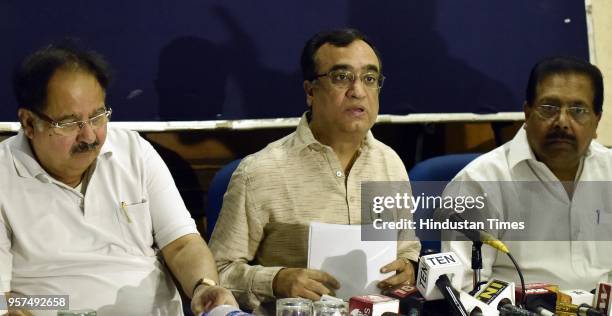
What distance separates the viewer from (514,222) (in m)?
2.78

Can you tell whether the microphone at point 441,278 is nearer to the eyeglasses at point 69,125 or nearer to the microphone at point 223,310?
the microphone at point 223,310

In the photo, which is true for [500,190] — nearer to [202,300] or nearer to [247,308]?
[247,308]

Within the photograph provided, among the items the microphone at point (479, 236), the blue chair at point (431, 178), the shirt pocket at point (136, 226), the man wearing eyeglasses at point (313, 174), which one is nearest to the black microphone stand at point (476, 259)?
the microphone at point (479, 236)

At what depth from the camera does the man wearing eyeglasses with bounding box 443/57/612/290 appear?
2.75 m

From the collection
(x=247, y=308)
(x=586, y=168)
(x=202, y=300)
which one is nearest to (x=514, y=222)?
(x=586, y=168)

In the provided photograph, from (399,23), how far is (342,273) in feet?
5.21

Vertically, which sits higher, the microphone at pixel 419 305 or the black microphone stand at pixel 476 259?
the black microphone stand at pixel 476 259

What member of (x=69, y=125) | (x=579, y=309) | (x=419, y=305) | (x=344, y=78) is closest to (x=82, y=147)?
(x=69, y=125)

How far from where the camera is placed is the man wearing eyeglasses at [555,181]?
2.75 meters

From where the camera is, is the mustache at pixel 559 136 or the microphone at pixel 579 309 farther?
the mustache at pixel 559 136

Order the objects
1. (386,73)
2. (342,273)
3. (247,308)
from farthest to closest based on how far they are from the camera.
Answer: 1. (386,73)
2. (247,308)
3. (342,273)

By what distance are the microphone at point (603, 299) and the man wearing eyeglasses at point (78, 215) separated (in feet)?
3.39

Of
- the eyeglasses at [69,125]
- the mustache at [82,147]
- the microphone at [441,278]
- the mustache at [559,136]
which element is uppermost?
the mustache at [559,136]

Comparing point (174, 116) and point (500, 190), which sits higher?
point (174, 116)
